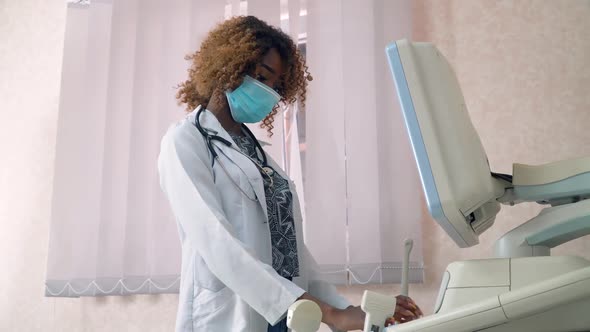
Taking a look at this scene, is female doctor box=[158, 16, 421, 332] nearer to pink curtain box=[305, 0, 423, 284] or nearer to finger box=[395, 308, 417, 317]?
finger box=[395, 308, 417, 317]

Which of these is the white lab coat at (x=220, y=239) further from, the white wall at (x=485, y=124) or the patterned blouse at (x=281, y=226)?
the white wall at (x=485, y=124)

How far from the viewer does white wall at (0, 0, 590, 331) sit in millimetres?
1823

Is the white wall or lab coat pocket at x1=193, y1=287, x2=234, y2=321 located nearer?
lab coat pocket at x1=193, y1=287, x2=234, y2=321

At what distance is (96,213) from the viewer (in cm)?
229

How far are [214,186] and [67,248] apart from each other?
47.2 inches

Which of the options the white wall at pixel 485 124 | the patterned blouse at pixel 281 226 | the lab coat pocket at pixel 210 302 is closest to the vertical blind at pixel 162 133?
the white wall at pixel 485 124

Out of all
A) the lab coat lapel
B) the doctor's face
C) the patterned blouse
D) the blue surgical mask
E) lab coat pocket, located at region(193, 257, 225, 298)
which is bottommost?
lab coat pocket, located at region(193, 257, 225, 298)

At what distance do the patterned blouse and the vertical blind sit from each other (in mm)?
458

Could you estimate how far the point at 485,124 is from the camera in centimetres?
190

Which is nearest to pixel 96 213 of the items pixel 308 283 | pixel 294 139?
pixel 294 139

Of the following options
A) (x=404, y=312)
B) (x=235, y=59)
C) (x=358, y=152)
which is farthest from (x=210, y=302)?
(x=358, y=152)

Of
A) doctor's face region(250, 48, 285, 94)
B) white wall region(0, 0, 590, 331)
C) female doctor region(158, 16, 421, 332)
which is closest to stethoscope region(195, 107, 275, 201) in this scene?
female doctor region(158, 16, 421, 332)

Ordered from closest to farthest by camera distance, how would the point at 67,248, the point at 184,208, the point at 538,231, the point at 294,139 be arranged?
the point at 538,231
the point at 184,208
the point at 294,139
the point at 67,248

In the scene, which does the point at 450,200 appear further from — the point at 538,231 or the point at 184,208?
the point at 184,208
